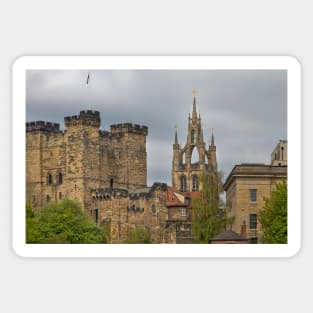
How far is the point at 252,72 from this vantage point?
13422 mm

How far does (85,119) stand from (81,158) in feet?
Answer: 14.6

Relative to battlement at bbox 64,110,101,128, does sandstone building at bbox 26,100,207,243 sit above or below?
below

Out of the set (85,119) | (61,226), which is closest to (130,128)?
(85,119)

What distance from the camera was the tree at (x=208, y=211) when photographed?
14102mm

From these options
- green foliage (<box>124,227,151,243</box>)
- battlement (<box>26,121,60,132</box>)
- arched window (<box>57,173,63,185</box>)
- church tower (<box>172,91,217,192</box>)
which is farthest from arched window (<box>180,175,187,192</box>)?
arched window (<box>57,173,63,185</box>)

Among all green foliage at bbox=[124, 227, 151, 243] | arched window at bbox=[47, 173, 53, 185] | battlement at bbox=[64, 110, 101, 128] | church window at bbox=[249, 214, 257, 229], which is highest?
battlement at bbox=[64, 110, 101, 128]

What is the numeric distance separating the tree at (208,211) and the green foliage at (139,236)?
498mm

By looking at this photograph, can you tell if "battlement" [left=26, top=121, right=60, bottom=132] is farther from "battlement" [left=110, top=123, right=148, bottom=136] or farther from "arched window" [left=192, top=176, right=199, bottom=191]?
"arched window" [left=192, top=176, right=199, bottom=191]

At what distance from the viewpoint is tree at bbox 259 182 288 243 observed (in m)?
13.3

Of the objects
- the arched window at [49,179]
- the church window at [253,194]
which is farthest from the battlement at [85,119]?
the church window at [253,194]

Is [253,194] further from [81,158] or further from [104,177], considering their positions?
[104,177]
